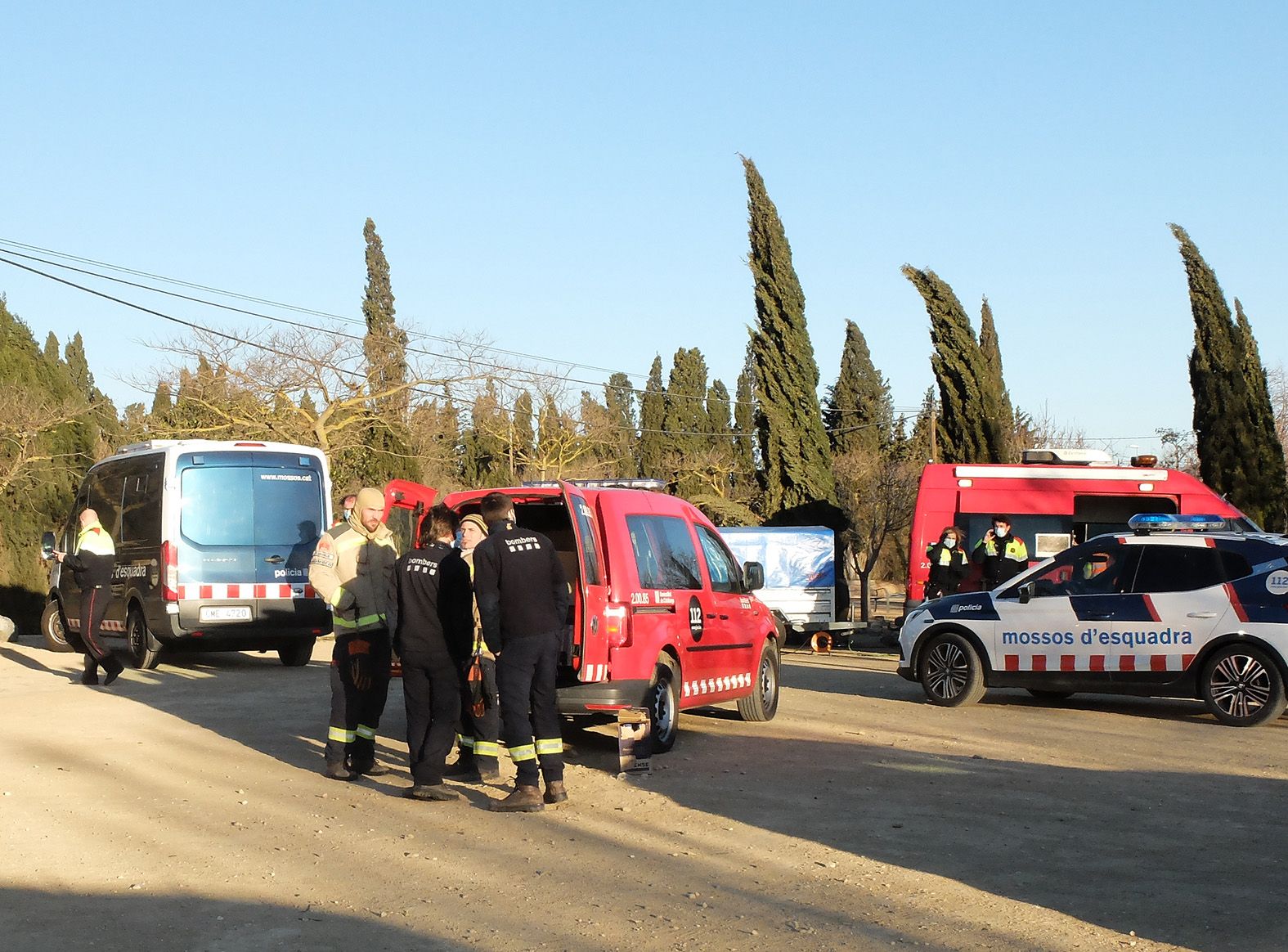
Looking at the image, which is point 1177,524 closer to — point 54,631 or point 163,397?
point 54,631

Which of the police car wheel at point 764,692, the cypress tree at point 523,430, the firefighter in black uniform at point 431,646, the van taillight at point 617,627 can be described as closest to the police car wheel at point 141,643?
the police car wheel at point 764,692

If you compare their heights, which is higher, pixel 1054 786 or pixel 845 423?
pixel 845 423

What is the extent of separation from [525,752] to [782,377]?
2718 cm

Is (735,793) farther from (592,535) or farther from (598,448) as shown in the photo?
(598,448)

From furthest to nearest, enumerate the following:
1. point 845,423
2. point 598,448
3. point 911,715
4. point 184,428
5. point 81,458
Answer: point 845,423, point 598,448, point 81,458, point 184,428, point 911,715

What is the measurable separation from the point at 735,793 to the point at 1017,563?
10808 millimetres

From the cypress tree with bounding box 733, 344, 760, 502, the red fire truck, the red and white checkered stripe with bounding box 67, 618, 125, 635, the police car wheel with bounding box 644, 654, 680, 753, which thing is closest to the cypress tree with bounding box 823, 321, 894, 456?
the cypress tree with bounding box 733, 344, 760, 502

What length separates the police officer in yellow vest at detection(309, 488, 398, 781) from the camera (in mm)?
9680

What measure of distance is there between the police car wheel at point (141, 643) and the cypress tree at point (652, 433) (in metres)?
47.8

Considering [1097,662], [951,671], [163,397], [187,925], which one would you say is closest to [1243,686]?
[1097,662]

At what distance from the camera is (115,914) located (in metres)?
6.14

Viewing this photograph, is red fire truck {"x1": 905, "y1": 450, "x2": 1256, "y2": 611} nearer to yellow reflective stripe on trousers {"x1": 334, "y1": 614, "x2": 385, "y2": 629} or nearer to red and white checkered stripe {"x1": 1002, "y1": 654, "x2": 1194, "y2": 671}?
red and white checkered stripe {"x1": 1002, "y1": 654, "x2": 1194, "y2": 671}

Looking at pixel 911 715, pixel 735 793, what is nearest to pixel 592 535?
pixel 735 793

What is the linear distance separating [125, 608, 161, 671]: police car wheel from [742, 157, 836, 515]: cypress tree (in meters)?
18.8
